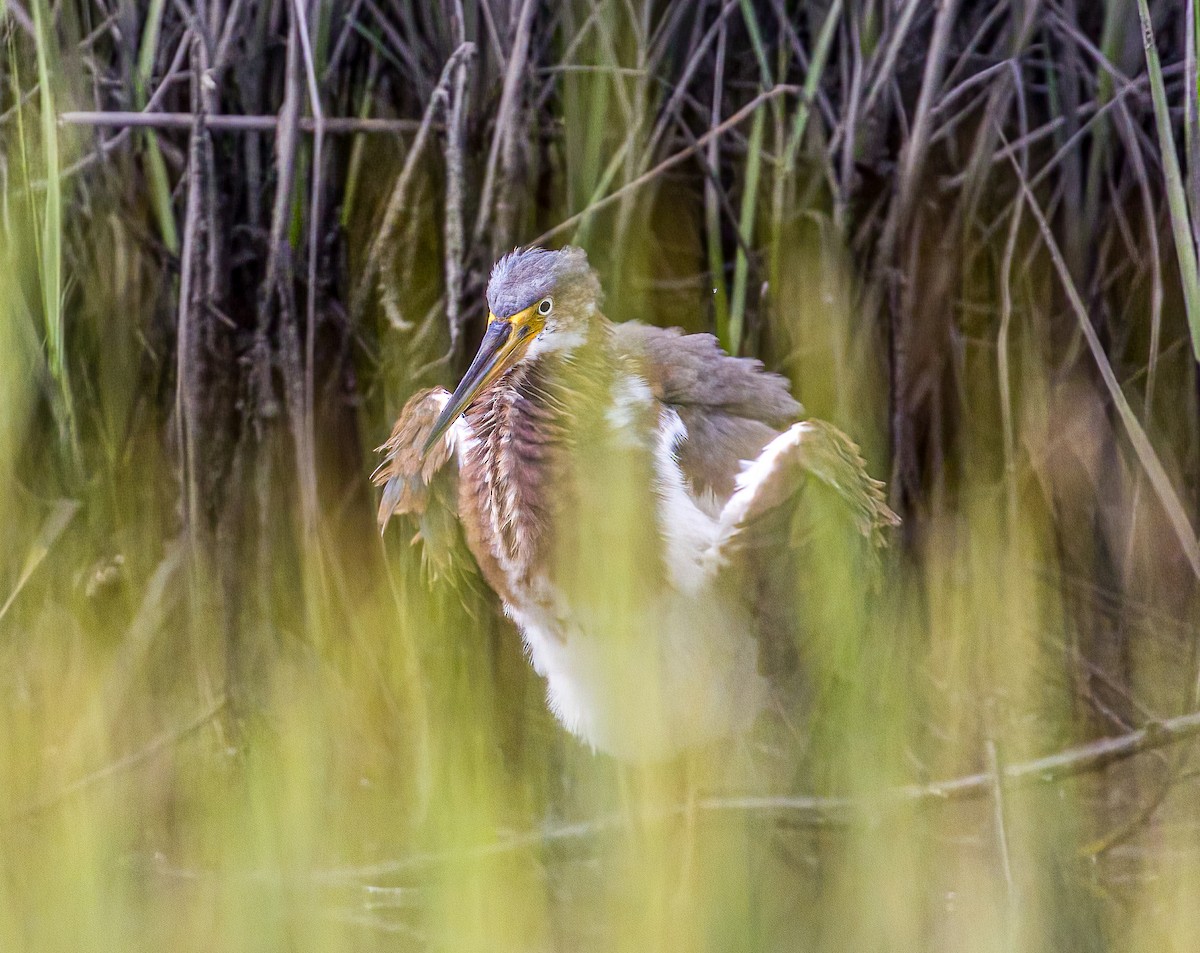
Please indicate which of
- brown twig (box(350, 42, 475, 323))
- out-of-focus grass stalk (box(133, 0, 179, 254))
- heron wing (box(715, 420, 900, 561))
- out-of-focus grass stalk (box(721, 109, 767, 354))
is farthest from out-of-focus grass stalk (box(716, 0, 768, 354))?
out-of-focus grass stalk (box(133, 0, 179, 254))

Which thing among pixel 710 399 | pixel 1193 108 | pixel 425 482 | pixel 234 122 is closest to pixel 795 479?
pixel 710 399

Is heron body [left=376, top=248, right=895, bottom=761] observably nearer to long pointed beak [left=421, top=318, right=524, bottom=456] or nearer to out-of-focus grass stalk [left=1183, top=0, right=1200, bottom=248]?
long pointed beak [left=421, top=318, right=524, bottom=456]

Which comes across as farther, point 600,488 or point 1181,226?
point 600,488

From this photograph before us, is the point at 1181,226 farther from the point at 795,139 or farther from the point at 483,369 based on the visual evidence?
the point at 483,369

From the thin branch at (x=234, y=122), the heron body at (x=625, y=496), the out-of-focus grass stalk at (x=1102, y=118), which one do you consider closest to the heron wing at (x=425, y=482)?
the heron body at (x=625, y=496)

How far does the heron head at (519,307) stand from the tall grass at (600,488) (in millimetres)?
39

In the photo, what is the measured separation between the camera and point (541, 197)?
105cm

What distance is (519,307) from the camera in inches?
40.2

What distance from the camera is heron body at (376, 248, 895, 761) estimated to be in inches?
41.9

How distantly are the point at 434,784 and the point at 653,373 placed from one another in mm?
453

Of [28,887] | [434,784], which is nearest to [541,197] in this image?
[434,784]

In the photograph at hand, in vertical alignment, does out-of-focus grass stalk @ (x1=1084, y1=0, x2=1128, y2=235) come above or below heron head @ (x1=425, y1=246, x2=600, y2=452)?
above

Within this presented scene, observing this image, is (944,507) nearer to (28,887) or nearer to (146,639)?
(146,639)

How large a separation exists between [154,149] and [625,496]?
1.86ft
